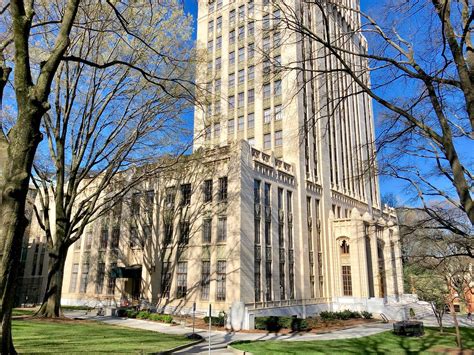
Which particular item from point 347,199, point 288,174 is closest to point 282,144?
point 288,174

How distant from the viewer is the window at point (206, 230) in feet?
101

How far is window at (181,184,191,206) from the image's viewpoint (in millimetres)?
32956

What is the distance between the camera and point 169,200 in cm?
3412

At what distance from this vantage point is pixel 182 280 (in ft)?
102

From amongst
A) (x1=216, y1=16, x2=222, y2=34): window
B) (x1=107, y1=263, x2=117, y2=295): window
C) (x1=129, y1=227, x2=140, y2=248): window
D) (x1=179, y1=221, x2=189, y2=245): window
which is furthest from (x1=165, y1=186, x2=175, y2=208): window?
(x1=216, y1=16, x2=222, y2=34): window

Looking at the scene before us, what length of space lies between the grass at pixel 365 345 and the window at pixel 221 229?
1134cm

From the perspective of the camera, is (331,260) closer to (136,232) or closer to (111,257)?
(136,232)

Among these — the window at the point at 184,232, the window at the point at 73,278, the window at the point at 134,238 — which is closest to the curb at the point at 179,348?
the window at the point at 184,232

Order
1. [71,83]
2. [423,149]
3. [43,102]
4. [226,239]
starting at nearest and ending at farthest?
[43,102] → [423,149] → [71,83] → [226,239]

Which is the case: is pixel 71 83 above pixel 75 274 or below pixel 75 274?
above

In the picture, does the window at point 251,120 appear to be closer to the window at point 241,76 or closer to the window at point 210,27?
the window at point 241,76

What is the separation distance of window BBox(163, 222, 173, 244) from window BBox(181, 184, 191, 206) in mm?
2283

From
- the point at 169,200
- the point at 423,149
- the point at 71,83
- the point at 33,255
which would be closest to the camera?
the point at 423,149

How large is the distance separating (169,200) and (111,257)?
29.3 feet
